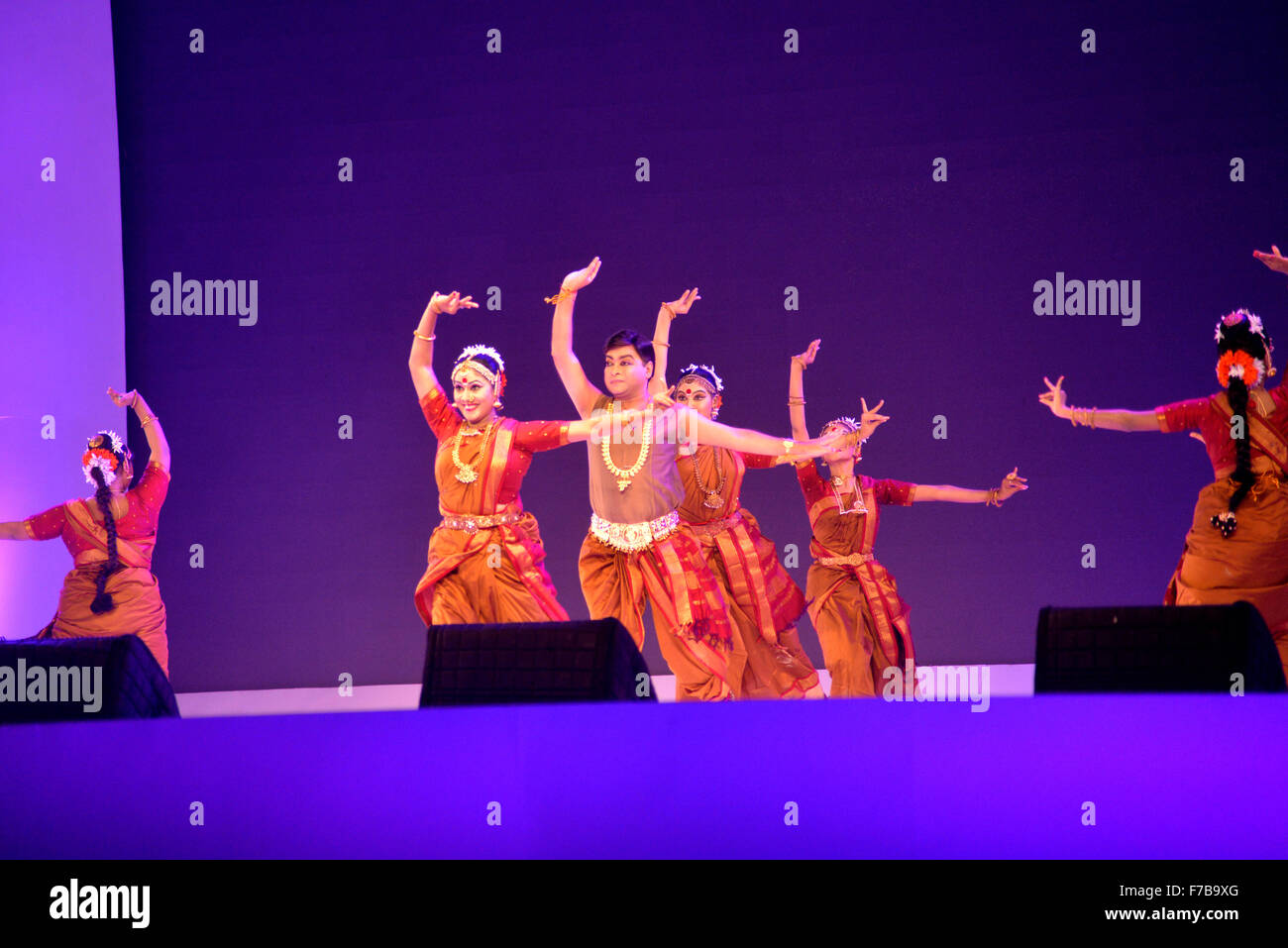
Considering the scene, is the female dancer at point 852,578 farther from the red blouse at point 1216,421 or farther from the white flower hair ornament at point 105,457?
the white flower hair ornament at point 105,457

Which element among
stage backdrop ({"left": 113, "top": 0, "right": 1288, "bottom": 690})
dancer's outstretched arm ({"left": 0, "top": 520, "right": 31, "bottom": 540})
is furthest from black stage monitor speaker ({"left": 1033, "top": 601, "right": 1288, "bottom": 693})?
dancer's outstretched arm ({"left": 0, "top": 520, "right": 31, "bottom": 540})

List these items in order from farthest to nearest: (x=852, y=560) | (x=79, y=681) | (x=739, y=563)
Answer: (x=852, y=560) < (x=739, y=563) < (x=79, y=681)

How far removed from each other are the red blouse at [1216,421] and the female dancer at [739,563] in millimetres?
1352

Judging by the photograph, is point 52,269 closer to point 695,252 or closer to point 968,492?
point 695,252

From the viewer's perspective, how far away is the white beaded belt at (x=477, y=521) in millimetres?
3951

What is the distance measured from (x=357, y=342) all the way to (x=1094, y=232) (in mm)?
3373

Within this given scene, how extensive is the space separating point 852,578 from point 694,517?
0.62 metres

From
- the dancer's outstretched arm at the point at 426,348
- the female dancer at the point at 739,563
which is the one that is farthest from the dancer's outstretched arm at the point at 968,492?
the dancer's outstretched arm at the point at 426,348

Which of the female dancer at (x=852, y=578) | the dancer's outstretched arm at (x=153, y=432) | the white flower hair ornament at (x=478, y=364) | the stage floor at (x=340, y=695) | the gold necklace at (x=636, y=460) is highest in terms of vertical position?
the white flower hair ornament at (x=478, y=364)

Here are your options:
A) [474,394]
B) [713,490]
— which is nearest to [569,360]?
[474,394]

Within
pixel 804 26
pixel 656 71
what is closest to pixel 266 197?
pixel 656 71

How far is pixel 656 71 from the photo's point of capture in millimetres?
5711

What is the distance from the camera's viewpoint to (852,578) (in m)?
4.48
